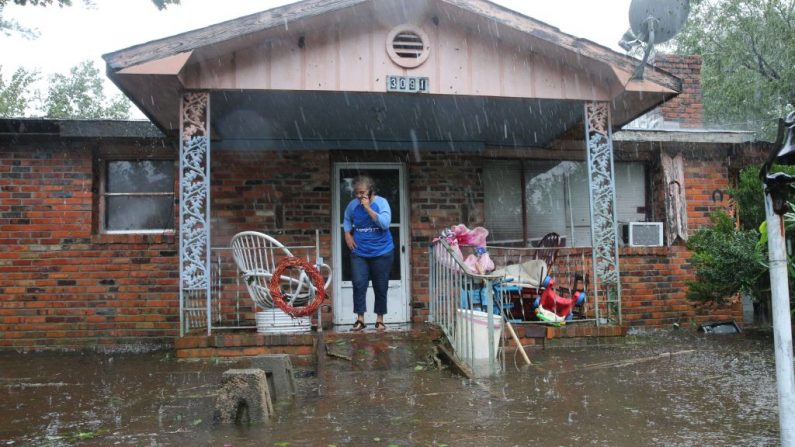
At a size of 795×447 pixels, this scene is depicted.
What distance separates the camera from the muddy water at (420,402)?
385 cm

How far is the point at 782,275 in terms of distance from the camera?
10.2ft

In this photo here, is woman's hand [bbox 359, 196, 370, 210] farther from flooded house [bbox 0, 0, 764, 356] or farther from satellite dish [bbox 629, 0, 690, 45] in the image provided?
satellite dish [bbox 629, 0, 690, 45]

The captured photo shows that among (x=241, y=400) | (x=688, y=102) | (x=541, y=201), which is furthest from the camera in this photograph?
(x=688, y=102)

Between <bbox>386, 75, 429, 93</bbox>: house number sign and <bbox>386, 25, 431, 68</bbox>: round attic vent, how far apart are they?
0.14 meters

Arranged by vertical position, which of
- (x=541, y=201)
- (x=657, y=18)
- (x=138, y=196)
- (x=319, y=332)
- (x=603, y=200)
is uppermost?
(x=657, y=18)

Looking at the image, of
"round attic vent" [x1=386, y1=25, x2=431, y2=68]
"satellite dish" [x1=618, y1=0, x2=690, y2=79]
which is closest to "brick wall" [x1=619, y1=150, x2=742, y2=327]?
"satellite dish" [x1=618, y1=0, x2=690, y2=79]

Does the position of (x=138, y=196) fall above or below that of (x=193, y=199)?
above

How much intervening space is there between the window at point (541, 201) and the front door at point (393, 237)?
3.99 feet

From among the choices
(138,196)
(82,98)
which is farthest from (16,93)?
(138,196)

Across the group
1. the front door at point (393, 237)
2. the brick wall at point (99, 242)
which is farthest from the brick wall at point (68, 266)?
the front door at point (393, 237)

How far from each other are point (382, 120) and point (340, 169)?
1125 mm

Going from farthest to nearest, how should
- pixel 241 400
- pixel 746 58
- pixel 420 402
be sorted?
1. pixel 746 58
2. pixel 420 402
3. pixel 241 400

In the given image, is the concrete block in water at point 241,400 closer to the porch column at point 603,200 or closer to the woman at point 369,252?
the woman at point 369,252

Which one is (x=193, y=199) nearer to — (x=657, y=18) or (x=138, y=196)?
(x=138, y=196)
